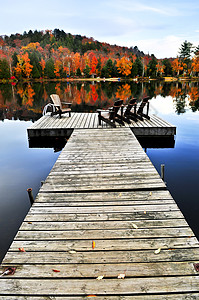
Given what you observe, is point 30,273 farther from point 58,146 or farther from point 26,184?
point 58,146

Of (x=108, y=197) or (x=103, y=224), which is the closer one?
(x=103, y=224)

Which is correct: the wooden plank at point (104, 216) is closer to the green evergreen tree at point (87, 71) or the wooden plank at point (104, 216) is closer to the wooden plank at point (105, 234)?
the wooden plank at point (105, 234)

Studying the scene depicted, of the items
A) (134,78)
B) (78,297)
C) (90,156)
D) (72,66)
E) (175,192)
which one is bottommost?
(175,192)

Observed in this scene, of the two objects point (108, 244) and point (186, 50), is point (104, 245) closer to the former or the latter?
point (108, 244)

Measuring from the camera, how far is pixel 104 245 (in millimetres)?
2713

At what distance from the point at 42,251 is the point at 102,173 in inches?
97.3

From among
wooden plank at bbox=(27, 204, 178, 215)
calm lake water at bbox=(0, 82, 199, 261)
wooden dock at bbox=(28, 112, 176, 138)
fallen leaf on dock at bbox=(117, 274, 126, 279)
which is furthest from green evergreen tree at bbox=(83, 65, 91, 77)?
fallen leaf on dock at bbox=(117, 274, 126, 279)

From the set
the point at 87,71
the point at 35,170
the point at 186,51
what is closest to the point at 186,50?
the point at 186,51

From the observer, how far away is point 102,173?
4.87 metres

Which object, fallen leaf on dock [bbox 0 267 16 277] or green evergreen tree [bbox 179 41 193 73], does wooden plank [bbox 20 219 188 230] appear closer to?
fallen leaf on dock [bbox 0 267 16 277]

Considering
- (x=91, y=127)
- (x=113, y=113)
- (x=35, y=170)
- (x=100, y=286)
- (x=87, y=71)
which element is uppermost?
(x=87, y=71)

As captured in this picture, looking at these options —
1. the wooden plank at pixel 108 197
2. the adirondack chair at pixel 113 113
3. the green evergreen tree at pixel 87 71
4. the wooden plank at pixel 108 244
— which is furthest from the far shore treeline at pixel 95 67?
the wooden plank at pixel 108 244

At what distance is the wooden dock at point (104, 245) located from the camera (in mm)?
2166

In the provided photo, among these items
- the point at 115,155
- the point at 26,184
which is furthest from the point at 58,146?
the point at 115,155
